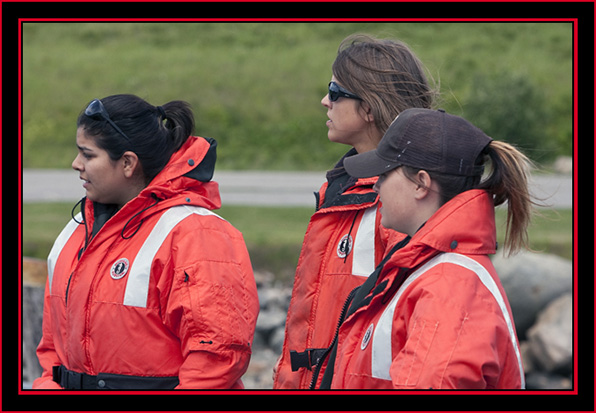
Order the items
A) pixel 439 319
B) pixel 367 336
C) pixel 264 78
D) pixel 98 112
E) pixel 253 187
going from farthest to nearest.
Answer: pixel 264 78 < pixel 253 187 < pixel 98 112 < pixel 367 336 < pixel 439 319

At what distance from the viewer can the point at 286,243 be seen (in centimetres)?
1006

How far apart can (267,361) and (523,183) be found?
22.6ft

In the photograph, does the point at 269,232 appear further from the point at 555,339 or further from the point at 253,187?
the point at 253,187

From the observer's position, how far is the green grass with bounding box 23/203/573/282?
986cm

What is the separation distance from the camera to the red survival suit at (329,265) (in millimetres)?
3102

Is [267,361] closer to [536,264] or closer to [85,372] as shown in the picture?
[536,264]

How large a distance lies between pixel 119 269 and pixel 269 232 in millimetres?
7751

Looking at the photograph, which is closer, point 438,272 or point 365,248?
point 438,272

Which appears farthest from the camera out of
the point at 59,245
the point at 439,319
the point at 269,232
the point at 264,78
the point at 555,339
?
the point at 264,78

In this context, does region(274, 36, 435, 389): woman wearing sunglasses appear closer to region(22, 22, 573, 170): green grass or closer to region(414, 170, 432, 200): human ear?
region(414, 170, 432, 200): human ear

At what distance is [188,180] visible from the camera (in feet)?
10.3

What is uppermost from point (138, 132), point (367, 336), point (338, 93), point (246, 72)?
point (246, 72)

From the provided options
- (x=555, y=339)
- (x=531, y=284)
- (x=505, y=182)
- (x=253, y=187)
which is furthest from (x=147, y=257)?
(x=253, y=187)
